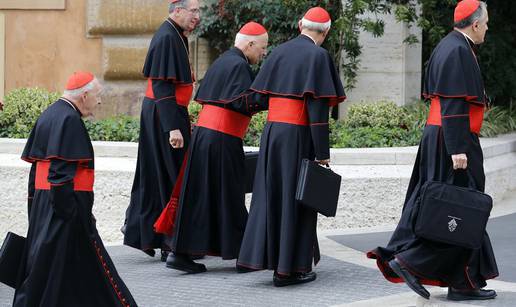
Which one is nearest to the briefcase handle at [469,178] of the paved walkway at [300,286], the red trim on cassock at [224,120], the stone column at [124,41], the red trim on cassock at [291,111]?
the paved walkway at [300,286]

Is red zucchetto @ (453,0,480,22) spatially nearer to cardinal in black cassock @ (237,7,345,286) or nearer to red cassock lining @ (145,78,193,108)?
cardinal in black cassock @ (237,7,345,286)

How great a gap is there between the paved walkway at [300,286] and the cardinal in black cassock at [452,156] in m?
0.17

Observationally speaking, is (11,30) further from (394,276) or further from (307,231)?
(394,276)

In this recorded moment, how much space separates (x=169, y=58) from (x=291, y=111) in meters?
1.30

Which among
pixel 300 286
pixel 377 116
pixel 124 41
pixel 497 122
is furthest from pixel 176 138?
pixel 497 122

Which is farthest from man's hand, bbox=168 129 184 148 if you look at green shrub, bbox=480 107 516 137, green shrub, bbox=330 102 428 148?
green shrub, bbox=480 107 516 137

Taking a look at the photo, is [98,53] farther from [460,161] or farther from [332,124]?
[460,161]

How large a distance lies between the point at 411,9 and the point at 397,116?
46.6 inches

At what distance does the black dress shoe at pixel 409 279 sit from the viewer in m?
7.95

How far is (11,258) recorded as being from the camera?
761cm

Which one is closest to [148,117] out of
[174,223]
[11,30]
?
[174,223]

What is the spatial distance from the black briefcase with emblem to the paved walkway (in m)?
0.44

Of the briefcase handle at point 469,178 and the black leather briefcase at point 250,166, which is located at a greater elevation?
the briefcase handle at point 469,178

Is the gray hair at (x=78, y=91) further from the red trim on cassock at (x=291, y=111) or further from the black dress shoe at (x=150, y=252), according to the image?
the black dress shoe at (x=150, y=252)
